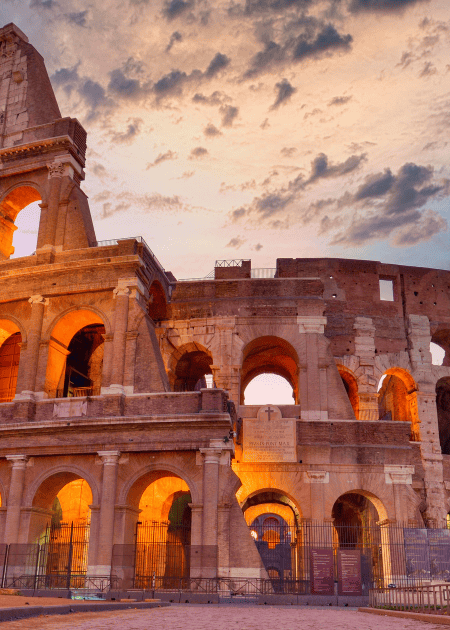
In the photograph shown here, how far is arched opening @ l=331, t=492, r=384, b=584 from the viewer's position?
76.3ft

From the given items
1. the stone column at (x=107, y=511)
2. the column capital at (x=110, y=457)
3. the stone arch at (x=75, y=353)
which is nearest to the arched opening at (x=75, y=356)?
the stone arch at (x=75, y=353)

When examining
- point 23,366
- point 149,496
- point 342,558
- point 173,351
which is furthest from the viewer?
point 173,351

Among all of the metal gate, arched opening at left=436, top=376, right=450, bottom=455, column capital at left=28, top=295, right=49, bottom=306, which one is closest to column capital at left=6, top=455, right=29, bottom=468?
the metal gate

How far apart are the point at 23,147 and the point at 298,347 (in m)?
11.9

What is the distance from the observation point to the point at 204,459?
18.9 metres

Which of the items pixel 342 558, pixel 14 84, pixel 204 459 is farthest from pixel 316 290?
pixel 14 84

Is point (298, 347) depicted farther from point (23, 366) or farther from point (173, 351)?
point (23, 366)

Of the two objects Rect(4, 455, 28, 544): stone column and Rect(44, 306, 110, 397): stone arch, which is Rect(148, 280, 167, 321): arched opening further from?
Rect(4, 455, 28, 544): stone column

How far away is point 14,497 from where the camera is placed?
63.8 feet

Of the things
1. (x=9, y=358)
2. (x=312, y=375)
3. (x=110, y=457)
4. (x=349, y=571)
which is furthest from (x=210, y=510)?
(x=9, y=358)

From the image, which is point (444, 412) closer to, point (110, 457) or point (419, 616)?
point (110, 457)

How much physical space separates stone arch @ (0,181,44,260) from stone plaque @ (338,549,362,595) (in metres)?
15.5

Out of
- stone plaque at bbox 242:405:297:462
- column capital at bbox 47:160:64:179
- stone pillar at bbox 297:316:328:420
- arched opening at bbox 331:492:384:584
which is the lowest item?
arched opening at bbox 331:492:384:584

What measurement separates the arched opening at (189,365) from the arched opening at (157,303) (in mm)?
1471
